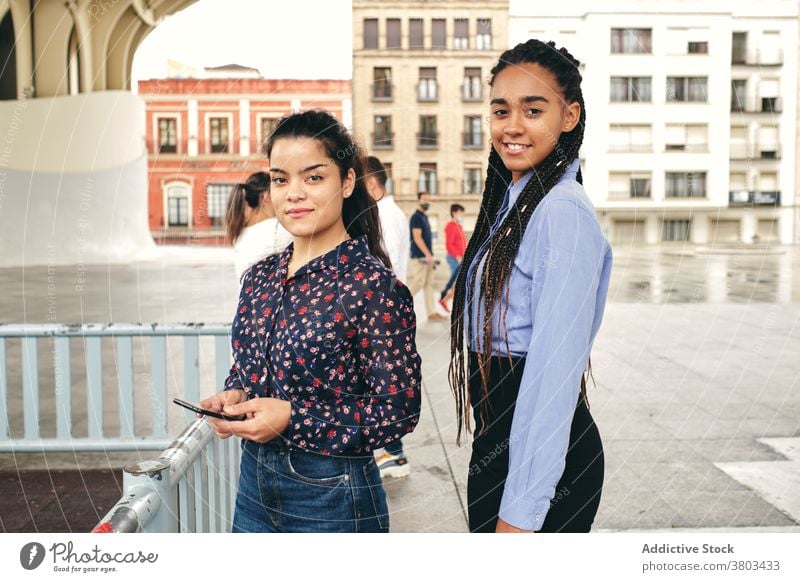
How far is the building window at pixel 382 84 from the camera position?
7.00ft

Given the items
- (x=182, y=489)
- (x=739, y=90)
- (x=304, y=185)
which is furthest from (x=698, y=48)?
(x=182, y=489)

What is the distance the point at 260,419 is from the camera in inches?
58.4

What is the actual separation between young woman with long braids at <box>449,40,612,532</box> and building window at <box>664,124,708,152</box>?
1047 millimetres

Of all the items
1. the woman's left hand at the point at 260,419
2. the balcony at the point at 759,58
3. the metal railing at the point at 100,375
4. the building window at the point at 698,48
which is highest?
the building window at the point at 698,48

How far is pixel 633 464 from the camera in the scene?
12.5 feet

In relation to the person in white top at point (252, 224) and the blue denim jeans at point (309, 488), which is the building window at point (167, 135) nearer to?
the person in white top at point (252, 224)

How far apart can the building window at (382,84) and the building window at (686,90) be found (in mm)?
964

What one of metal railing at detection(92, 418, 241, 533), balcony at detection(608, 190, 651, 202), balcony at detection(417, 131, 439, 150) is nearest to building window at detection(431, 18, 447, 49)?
balcony at detection(417, 131, 439, 150)

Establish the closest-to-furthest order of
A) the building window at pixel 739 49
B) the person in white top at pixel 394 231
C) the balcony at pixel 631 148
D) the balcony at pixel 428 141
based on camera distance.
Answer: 1. the balcony at pixel 428 141
2. the balcony at pixel 631 148
3. the building window at pixel 739 49
4. the person in white top at pixel 394 231

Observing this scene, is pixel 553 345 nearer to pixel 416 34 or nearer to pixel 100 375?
pixel 416 34

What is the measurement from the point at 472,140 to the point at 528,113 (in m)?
0.89

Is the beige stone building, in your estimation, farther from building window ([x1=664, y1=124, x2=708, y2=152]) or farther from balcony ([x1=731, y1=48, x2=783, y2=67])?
balcony ([x1=731, y1=48, x2=783, y2=67])

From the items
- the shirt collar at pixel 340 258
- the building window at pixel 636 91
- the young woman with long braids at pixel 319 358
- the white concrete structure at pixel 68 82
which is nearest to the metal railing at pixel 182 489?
the young woman with long braids at pixel 319 358
